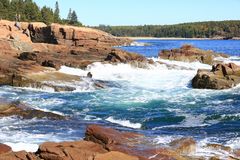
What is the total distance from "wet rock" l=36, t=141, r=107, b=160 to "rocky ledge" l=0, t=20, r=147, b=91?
75.5 feet

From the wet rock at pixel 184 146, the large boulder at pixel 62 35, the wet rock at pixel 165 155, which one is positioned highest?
the large boulder at pixel 62 35

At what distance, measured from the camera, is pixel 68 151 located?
43.9 feet

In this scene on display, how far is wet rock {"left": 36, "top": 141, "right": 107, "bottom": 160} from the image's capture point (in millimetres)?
13172

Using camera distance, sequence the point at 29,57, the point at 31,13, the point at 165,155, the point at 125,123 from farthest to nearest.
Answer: the point at 31,13 < the point at 29,57 < the point at 125,123 < the point at 165,155

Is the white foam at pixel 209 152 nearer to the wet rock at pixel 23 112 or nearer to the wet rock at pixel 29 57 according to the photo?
the wet rock at pixel 23 112

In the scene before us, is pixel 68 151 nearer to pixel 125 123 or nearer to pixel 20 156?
pixel 20 156

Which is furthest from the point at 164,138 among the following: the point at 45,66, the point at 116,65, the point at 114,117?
the point at 116,65

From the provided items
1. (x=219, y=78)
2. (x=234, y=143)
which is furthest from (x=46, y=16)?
(x=234, y=143)

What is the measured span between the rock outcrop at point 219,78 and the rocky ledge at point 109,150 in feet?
68.2

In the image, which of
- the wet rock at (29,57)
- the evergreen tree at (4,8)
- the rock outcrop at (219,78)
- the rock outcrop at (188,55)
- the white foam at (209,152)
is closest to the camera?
the white foam at (209,152)

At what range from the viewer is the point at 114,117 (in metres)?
26.4

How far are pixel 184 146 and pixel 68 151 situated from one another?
4689 mm

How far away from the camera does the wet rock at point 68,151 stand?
13.2m

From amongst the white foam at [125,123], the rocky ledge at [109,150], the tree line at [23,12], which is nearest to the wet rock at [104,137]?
the rocky ledge at [109,150]
